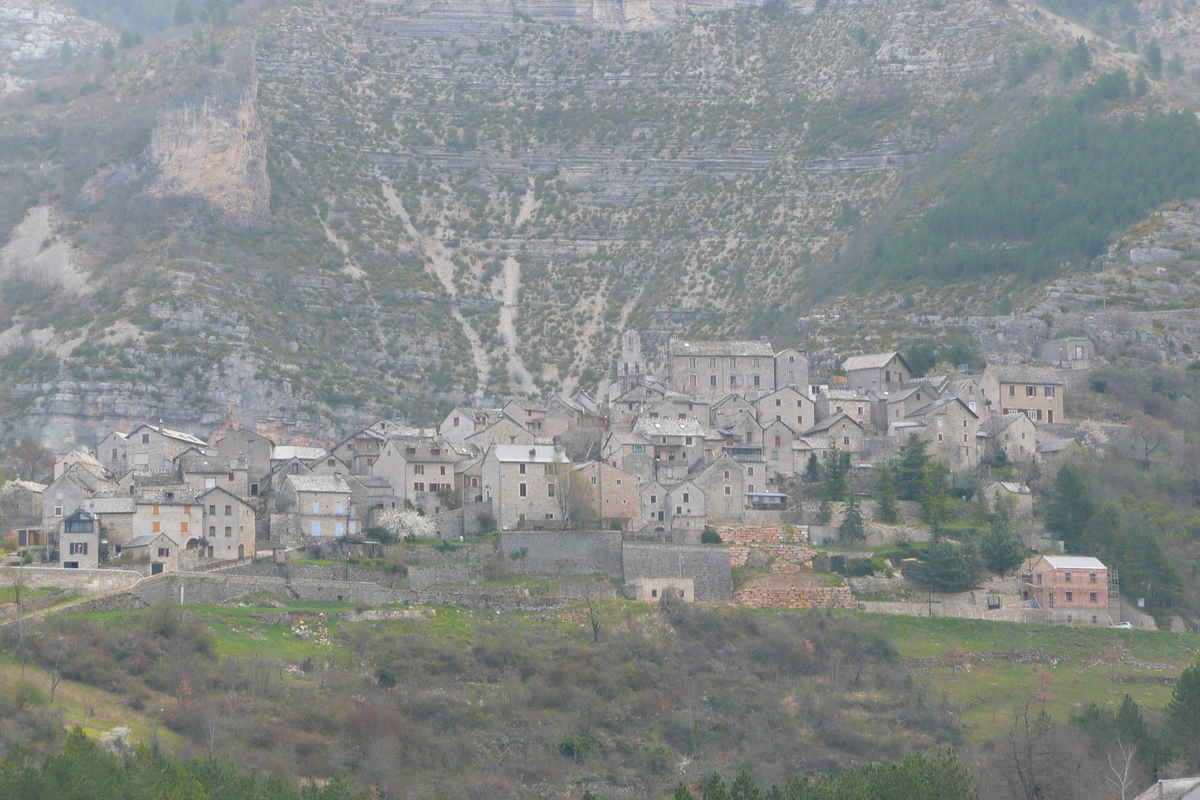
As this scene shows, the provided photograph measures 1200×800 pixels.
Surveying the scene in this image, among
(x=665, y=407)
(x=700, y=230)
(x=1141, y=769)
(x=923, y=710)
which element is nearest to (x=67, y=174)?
(x=700, y=230)

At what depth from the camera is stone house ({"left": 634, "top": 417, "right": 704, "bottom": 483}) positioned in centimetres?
10825

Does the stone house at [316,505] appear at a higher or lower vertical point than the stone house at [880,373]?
lower

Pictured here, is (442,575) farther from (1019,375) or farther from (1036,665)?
(1019,375)

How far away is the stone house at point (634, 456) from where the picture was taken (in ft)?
355

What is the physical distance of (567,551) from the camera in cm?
10075

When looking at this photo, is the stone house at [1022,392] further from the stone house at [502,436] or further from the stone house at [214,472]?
the stone house at [214,472]

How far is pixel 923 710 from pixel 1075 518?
19118 mm

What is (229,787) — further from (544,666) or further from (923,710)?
(923,710)

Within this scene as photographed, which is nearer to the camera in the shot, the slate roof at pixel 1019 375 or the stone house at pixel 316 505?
the stone house at pixel 316 505

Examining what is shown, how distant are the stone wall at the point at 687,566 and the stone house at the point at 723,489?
4479 mm

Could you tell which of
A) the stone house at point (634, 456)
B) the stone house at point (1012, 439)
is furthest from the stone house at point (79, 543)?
the stone house at point (1012, 439)

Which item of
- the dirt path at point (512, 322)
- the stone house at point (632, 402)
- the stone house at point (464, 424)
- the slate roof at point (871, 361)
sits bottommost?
the stone house at point (464, 424)

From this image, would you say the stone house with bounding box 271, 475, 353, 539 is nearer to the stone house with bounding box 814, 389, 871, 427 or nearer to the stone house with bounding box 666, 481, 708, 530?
the stone house with bounding box 666, 481, 708, 530

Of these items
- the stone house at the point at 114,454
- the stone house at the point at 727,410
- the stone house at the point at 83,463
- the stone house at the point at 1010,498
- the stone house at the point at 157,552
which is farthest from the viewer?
the stone house at the point at 727,410
